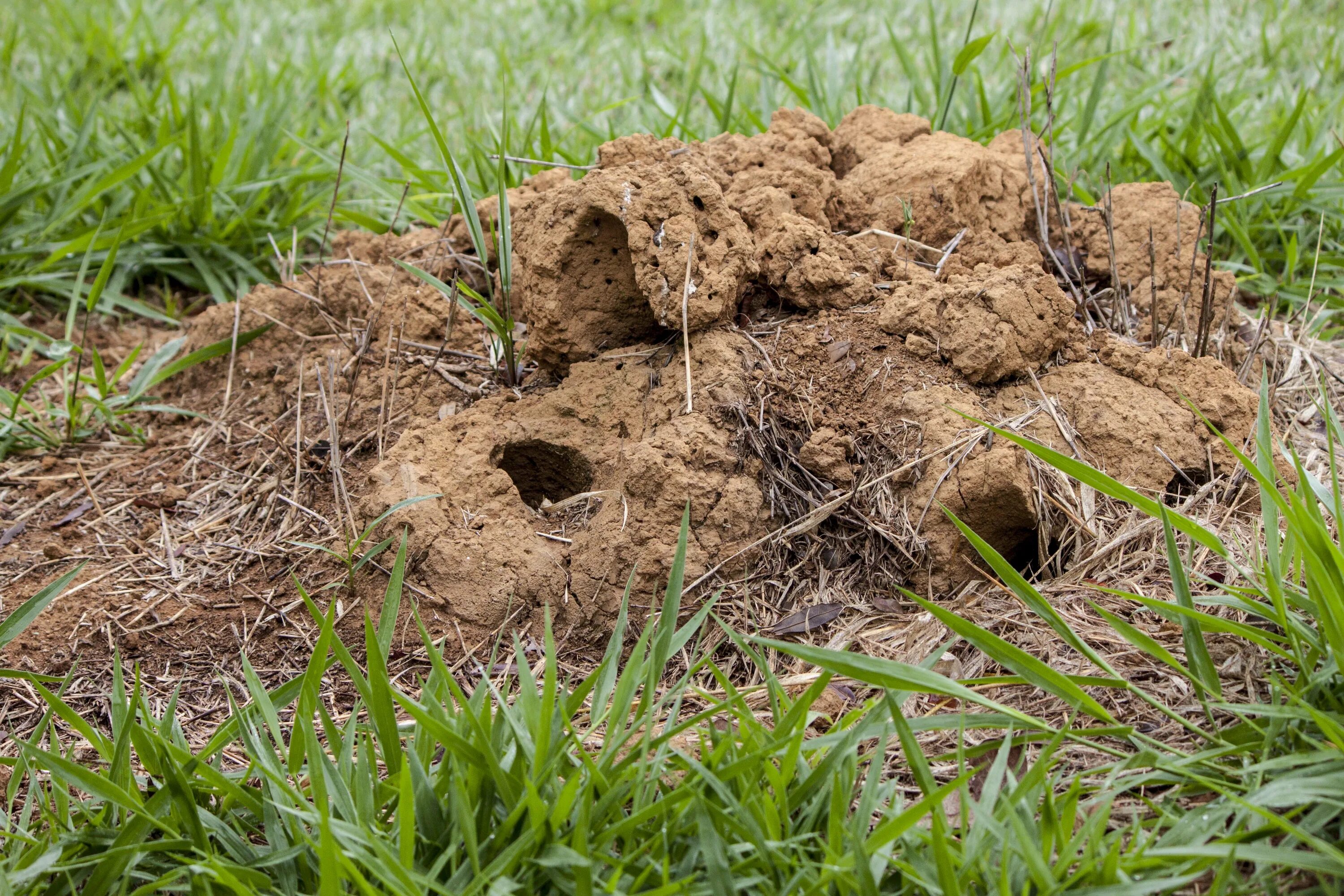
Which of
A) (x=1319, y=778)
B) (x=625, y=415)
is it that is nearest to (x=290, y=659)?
(x=625, y=415)

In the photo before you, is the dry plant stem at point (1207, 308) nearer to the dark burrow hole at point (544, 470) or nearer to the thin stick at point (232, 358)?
the dark burrow hole at point (544, 470)

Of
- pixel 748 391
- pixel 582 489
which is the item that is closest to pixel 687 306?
pixel 748 391

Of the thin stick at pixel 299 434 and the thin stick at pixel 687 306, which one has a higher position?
the thin stick at pixel 687 306

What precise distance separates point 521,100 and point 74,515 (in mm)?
2260

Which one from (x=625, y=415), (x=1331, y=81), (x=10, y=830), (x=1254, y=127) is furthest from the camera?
(x=1331, y=81)

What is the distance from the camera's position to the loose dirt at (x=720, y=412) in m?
1.96

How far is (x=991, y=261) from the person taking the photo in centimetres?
230

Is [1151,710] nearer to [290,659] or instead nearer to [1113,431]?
[1113,431]

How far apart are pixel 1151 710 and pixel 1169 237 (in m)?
1.32

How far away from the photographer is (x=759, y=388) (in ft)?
6.81

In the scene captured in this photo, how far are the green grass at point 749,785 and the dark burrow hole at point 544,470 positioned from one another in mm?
581

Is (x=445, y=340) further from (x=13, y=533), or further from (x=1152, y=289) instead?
(x=1152, y=289)

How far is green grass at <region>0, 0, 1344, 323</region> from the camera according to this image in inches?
122

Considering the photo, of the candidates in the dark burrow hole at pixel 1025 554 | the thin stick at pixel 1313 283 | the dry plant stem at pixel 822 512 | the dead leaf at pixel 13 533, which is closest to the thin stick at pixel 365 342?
the dead leaf at pixel 13 533
